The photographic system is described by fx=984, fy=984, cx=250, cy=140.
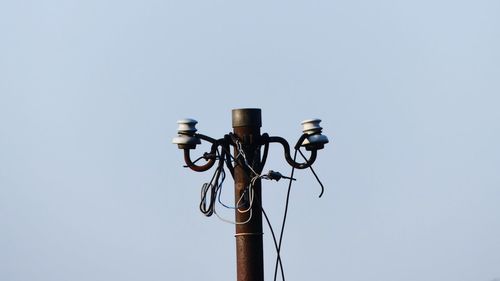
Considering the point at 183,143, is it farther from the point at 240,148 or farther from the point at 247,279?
the point at 247,279

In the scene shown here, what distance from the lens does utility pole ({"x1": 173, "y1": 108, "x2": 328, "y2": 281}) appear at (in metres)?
10.9

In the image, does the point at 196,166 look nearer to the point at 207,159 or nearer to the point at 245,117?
the point at 207,159

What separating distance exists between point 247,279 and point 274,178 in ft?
3.87

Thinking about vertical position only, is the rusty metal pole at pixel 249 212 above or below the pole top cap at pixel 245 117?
below

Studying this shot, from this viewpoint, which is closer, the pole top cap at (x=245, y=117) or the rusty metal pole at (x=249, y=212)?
the rusty metal pole at (x=249, y=212)

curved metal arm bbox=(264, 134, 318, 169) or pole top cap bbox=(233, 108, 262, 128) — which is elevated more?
pole top cap bbox=(233, 108, 262, 128)

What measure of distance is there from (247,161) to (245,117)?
494 millimetres

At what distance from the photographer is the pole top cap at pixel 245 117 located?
11047mm

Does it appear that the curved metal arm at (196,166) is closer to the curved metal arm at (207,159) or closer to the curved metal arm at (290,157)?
the curved metal arm at (207,159)

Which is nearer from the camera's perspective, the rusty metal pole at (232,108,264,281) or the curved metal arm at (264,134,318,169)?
the rusty metal pole at (232,108,264,281)

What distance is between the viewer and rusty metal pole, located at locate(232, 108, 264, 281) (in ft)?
35.8

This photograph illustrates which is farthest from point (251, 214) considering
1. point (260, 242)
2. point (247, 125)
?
point (247, 125)

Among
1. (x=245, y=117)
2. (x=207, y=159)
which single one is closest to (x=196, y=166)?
(x=207, y=159)

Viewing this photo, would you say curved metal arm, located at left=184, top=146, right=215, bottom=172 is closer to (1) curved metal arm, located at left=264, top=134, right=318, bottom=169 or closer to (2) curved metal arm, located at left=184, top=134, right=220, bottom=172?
(2) curved metal arm, located at left=184, top=134, right=220, bottom=172
